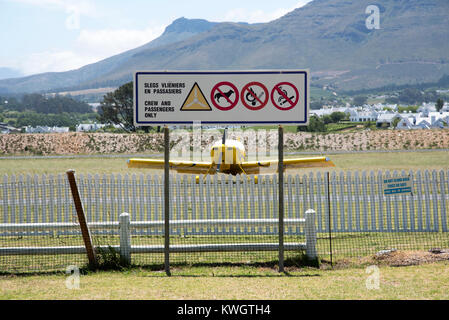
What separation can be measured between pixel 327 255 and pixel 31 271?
4971 millimetres

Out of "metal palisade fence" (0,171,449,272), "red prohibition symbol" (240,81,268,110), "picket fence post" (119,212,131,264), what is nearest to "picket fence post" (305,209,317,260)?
"metal palisade fence" (0,171,449,272)

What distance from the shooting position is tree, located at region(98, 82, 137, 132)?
76.1m

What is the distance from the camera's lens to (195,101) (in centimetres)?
745

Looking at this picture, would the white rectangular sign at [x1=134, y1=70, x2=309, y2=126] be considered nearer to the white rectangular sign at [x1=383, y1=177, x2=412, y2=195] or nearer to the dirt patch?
the dirt patch

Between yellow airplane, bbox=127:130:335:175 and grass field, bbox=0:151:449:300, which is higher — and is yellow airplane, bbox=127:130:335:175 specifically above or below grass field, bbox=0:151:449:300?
above

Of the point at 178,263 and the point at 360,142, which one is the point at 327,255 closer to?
the point at 178,263

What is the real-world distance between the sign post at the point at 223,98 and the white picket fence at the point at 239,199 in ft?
11.8

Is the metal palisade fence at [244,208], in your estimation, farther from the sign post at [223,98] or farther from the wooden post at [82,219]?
the sign post at [223,98]

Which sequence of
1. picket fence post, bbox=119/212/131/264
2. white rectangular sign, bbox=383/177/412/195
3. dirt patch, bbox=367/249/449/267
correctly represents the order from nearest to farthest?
1. dirt patch, bbox=367/249/449/267
2. picket fence post, bbox=119/212/131/264
3. white rectangular sign, bbox=383/177/412/195

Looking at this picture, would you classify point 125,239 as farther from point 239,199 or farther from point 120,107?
point 120,107

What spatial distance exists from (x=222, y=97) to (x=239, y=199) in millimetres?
4361

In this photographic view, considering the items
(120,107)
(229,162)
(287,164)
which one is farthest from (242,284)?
(120,107)

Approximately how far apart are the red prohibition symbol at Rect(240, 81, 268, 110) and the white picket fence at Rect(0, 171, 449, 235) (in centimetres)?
366

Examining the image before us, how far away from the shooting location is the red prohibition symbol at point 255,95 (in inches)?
291
